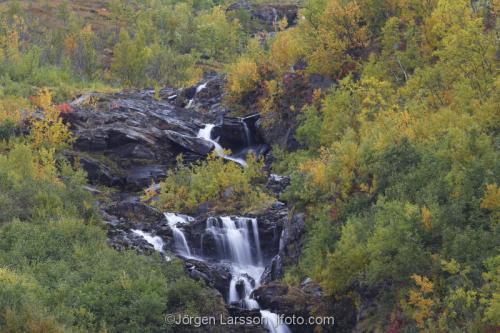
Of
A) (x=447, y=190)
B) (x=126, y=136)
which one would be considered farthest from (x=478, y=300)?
(x=126, y=136)

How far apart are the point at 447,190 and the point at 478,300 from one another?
669 cm

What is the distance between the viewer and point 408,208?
2839 centimetres

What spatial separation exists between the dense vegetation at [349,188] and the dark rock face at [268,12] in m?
72.6

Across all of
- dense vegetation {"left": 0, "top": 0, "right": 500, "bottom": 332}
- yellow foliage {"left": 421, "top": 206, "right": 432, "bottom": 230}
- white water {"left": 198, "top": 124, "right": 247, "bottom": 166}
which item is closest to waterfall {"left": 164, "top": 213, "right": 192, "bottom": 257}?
dense vegetation {"left": 0, "top": 0, "right": 500, "bottom": 332}

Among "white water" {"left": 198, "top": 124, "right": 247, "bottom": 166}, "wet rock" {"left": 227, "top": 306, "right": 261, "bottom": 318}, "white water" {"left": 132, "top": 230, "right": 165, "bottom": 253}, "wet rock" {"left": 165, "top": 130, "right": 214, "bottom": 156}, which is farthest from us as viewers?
"wet rock" {"left": 165, "top": 130, "right": 214, "bottom": 156}

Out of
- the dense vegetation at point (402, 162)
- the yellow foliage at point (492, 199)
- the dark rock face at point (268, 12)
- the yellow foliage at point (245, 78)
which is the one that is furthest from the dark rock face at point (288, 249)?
the dark rock face at point (268, 12)

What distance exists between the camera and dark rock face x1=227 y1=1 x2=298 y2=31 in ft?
457

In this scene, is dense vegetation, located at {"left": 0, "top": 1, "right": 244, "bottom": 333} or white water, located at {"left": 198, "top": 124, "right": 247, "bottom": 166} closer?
dense vegetation, located at {"left": 0, "top": 1, "right": 244, "bottom": 333}

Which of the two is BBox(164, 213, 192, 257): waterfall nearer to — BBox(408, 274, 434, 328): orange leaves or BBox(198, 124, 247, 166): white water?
BBox(198, 124, 247, 166): white water

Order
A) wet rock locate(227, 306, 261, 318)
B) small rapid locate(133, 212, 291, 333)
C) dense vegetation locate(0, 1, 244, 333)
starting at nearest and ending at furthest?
dense vegetation locate(0, 1, 244, 333)
wet rock locate(227, 306, 261, 318)
small rapid locate(133, 212, 291, 333)

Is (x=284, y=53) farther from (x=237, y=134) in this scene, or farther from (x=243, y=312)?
(x=243, y=312)

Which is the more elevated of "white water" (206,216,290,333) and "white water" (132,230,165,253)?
"white water" (132,230,165,253)

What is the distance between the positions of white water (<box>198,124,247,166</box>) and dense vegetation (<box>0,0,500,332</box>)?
2.67 meters

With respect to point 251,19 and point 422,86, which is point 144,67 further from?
point 422,86
